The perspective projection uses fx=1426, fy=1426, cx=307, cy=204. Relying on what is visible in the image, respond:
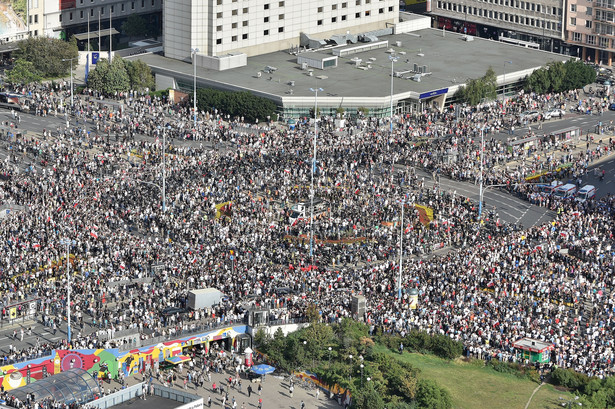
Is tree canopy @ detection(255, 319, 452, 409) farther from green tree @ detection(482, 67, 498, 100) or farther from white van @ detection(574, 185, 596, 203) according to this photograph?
green tree @ detection(482, 67, 498, 100)

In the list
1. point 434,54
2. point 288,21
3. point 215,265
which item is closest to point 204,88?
point 288,21

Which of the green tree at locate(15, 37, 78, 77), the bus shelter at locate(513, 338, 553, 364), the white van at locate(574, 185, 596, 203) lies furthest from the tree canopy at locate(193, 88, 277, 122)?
the bus shelter at locate(513, 338, 553, 364)

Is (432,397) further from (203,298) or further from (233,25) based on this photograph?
(233,25)

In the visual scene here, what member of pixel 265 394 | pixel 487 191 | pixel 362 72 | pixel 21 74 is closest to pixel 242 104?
pixel 362 72

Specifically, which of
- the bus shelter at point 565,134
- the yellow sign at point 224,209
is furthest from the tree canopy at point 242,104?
the bus shelter at point 565,134

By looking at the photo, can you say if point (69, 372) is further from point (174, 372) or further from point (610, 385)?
point (610, 385)

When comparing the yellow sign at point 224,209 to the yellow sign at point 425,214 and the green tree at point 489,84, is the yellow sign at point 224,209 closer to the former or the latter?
the yellow sign at point 425,214
